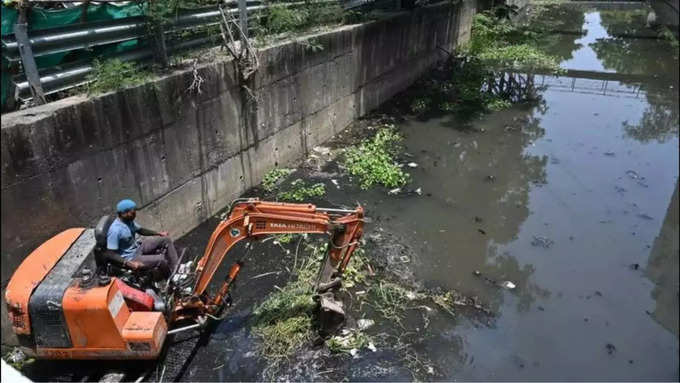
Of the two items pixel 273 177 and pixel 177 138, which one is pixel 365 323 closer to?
pixel 177 138

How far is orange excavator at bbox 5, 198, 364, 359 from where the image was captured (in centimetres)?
468

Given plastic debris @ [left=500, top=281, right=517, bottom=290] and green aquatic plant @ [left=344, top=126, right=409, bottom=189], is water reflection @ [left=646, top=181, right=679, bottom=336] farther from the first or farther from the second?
green aquatic plant @ [left=344, top=126, right=409, bottom=189]

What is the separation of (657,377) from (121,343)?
19.0 ft

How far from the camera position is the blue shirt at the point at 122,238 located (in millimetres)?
5254

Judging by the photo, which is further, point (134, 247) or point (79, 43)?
point (79, 43)

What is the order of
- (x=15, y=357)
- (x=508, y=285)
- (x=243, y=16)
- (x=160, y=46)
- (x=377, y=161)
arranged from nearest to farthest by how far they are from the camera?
(x=15, y=357) → (x=508, y=285) → (x=160, y=46) → (x=243, y=16) → (x=377, y=161)

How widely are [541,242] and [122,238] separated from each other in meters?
6.43

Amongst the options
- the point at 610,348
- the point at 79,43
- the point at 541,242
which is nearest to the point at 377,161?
the point at 541,242

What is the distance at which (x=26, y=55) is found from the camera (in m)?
5.77

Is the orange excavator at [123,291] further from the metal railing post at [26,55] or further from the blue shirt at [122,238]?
the metal railing post at [26,55]

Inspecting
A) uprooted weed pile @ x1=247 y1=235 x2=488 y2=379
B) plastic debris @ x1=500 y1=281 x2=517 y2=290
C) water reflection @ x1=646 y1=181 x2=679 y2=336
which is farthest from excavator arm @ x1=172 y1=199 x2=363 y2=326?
water reflection @ x1=646 y1=181 x2=679 y2=336

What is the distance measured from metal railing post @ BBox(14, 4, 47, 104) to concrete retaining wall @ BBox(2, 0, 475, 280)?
304mm

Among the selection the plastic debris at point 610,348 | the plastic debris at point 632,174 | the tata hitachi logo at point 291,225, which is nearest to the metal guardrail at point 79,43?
the tata hitachi logo at point 291,225

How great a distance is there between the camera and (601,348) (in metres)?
5.86
